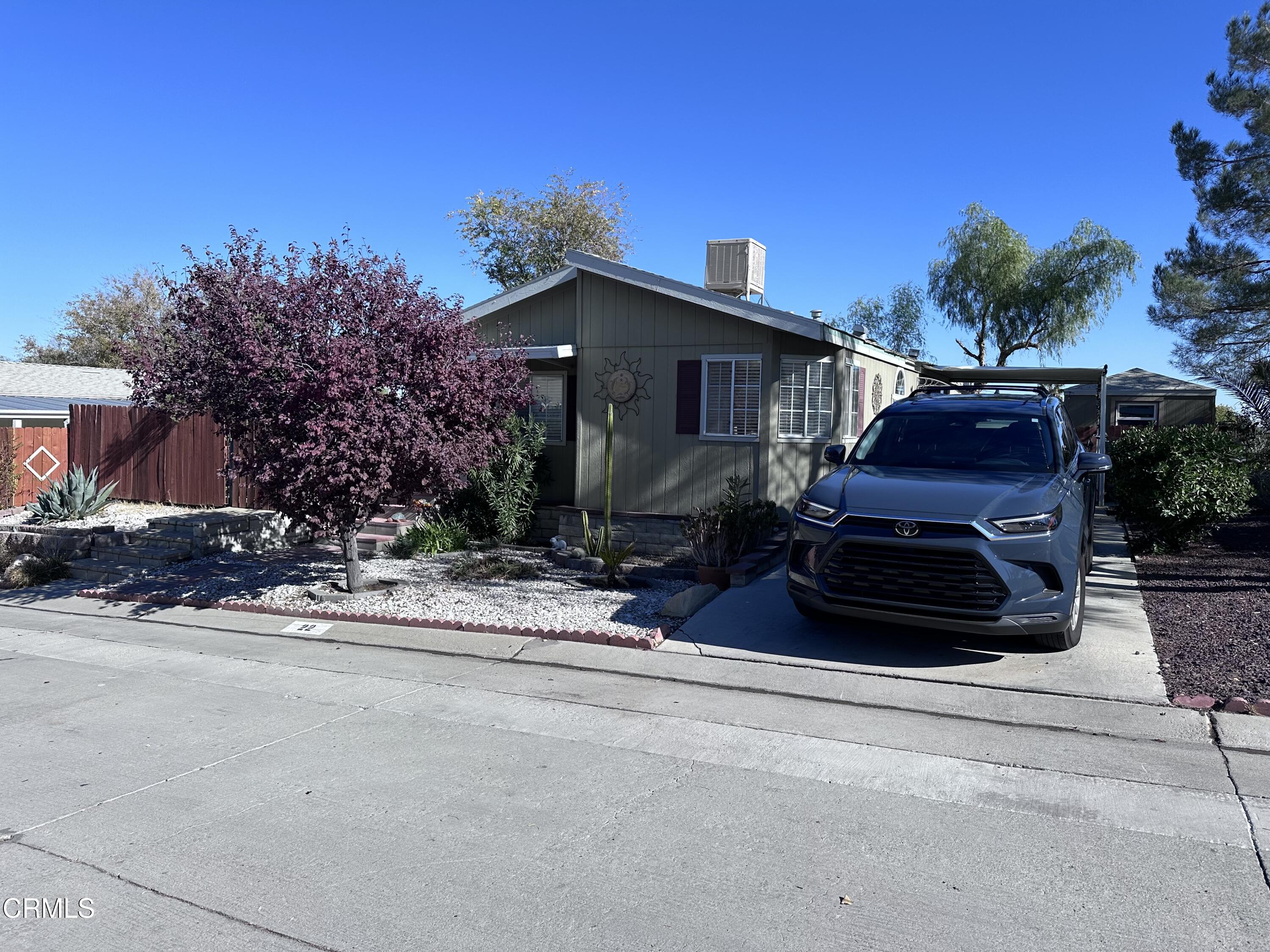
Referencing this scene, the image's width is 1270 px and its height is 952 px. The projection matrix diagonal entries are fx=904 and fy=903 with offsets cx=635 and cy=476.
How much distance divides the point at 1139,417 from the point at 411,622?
85.2 feet

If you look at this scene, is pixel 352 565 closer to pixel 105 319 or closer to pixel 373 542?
pixel 373 542

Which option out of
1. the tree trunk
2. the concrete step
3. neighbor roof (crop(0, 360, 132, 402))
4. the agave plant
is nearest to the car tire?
the tree trunk

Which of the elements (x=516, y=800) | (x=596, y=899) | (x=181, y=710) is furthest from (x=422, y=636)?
(x=596, y=899)

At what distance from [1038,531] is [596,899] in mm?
4151

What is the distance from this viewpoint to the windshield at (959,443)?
7.36m

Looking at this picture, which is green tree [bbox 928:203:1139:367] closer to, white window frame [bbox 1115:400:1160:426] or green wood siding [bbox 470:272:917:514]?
white window frame [bbox 1115:400:1160:426]

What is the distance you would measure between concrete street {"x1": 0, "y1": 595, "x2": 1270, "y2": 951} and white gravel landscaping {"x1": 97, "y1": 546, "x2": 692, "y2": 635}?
5.01 feet

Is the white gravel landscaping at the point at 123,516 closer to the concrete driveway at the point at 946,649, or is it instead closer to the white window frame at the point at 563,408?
the white window frame at the point at 563,408

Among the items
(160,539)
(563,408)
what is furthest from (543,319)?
(160,539)

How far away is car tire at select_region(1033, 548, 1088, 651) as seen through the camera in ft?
21.3

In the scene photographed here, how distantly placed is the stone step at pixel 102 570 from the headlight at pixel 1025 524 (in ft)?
34.0

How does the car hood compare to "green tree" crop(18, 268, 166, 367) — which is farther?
"green tree" crop(18, 268, 166, 367)

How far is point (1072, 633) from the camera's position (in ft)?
21.8

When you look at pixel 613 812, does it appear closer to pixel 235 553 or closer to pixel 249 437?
pixel 249 437
